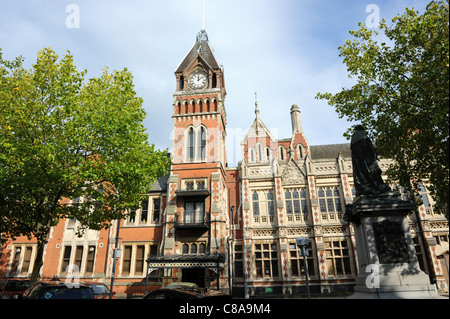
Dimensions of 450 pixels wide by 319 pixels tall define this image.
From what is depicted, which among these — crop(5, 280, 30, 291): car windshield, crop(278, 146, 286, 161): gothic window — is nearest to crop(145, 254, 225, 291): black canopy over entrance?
crop(5, 280, 30, 291): car windshield

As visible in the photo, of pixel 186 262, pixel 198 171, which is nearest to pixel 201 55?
pixel 198 171

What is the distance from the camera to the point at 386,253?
27.6 ft

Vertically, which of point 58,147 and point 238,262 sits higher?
point 58,147

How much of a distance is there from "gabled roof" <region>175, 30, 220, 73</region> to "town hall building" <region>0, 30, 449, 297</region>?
0.87 meters

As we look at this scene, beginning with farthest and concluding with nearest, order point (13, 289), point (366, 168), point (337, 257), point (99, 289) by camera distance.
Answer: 1. point (337, 257)
2. point (13, 289)
3. point (99, 289)
4. point (366, 168)

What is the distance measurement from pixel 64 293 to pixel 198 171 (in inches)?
687

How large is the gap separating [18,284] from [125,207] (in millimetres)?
10265

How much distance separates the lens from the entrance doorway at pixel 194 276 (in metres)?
22.3

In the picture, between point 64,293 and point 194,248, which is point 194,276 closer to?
point 194,248

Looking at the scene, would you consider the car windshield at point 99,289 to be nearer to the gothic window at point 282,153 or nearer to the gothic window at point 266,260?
the gothic window at point 266,260
